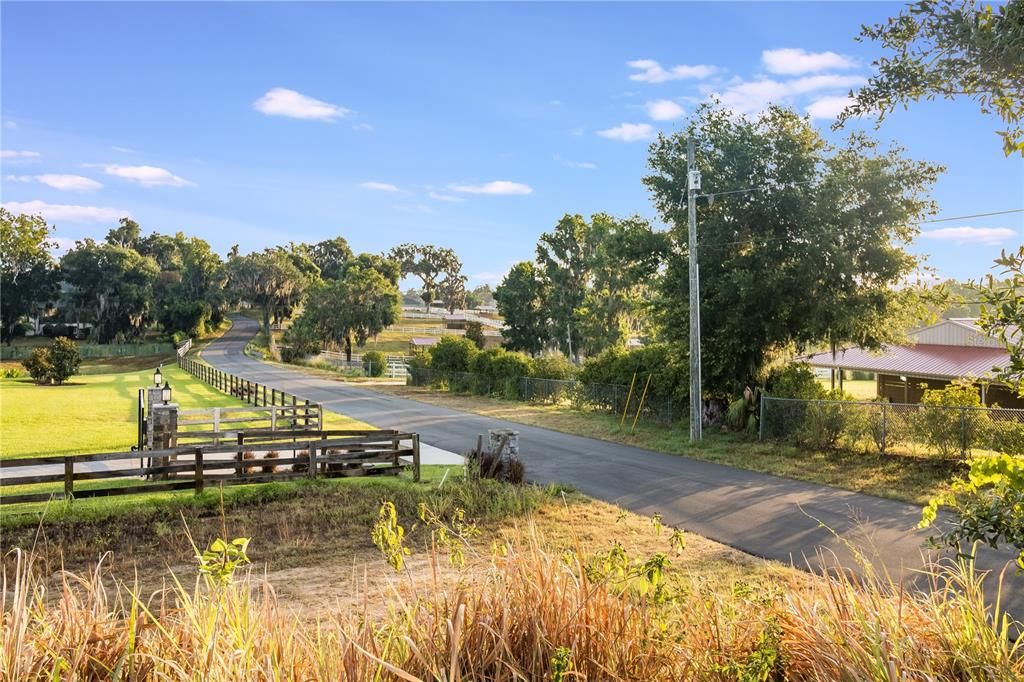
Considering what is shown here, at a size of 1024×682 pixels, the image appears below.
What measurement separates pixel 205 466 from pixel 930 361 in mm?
27923

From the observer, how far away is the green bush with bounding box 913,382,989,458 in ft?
46.8

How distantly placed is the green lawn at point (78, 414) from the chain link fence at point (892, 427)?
12971 mm

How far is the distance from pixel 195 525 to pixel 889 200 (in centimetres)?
1689

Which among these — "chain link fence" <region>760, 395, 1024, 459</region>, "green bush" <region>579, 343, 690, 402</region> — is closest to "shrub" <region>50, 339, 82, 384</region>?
"green bush" <region>579, 343, 690, 402</region>

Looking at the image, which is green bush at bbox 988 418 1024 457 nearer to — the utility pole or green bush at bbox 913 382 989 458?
green bush at bbox 913 382 989 458

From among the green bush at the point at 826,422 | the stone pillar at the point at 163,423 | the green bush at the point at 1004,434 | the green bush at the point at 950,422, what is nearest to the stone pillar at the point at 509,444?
the stone pillar at the point at 163,423

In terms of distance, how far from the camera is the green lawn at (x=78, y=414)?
18.0 meters

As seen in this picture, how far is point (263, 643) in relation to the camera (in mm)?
3602

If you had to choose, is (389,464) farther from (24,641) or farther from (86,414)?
(86,414)

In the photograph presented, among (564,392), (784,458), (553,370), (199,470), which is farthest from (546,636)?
(553,370)

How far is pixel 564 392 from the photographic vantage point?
1208 inches

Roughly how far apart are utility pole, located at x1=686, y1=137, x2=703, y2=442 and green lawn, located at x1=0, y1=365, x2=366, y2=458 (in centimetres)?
1060

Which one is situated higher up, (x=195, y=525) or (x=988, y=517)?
(x=988, y=517)

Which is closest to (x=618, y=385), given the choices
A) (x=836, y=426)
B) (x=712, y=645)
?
(x=836, y=426)
